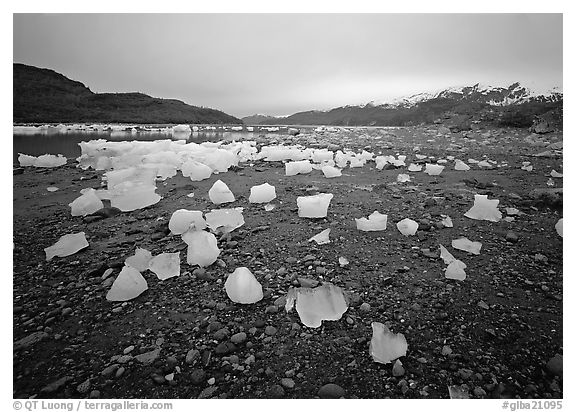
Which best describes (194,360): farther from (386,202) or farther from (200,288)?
(386,202)

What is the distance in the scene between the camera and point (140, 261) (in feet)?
6.14

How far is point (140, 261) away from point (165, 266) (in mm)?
209

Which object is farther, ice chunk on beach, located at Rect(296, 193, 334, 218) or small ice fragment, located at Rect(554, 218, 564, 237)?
ice chunk on beach, located at Rect(296, 193, 334, 218)

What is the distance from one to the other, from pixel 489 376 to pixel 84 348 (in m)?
1.71

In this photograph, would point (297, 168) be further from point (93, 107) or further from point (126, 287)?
point (93, 107)

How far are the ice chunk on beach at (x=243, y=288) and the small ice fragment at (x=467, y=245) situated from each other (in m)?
1.49

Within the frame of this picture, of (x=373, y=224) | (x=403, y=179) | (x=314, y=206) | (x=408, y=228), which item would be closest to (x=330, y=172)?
(x=403, y=179)

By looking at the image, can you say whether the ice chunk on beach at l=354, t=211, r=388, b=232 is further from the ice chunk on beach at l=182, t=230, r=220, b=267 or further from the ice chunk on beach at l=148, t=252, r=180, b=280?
the ice chunk on beach at l=148, t=252, r=180, b=280

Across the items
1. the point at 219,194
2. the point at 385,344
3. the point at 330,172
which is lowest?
the point at 385,344

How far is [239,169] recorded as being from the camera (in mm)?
4918

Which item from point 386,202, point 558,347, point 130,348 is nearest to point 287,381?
point 130,348

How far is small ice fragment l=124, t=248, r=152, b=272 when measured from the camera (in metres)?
1.84

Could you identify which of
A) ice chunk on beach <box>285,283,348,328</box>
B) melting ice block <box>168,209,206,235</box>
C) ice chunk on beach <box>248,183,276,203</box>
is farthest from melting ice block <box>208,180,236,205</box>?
ice chunk on beach <box>285,283,348,328</box>

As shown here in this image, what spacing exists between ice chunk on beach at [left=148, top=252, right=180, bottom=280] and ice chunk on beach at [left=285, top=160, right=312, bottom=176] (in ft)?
9.28
